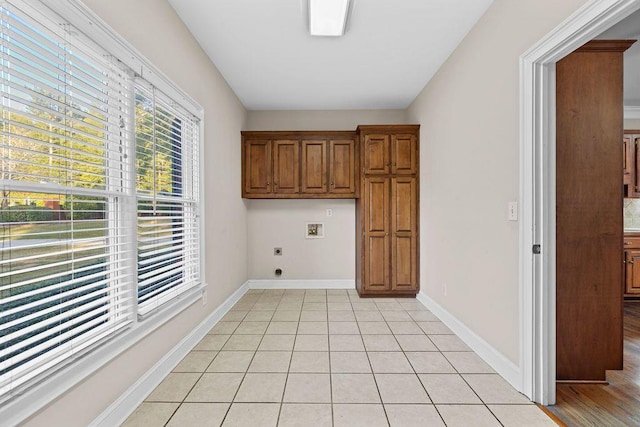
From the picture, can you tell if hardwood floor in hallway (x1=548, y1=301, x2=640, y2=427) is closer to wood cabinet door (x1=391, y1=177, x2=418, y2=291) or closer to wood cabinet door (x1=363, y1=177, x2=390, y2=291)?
wood cabinet door (x1=391, y1=177, x2=418, y2=291)

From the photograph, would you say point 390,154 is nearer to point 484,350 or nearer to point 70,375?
point 484,350

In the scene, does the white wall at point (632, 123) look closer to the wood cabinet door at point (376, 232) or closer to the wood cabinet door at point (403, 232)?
the wood cabinet door at point (403, 232)

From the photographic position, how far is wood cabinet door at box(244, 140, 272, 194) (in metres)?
4.32

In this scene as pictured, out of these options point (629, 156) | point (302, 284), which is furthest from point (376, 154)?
point (629, 156)

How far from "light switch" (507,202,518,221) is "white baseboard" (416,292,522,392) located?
0.96 meters

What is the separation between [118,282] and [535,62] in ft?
9.09

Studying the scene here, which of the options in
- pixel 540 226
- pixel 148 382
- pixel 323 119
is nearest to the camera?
pixel 540 226

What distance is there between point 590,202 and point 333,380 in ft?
6.83

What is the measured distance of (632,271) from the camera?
3.85 metres

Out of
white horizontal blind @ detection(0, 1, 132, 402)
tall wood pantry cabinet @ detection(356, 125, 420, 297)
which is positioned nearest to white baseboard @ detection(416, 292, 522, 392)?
tall wood pantry cabinet @ detection(356, 125, 420, 297)

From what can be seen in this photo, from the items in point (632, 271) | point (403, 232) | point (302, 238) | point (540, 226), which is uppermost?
point (540, 226)

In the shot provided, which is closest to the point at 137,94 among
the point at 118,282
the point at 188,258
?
the point at 118,282

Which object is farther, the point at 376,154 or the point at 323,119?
the point at 323,119

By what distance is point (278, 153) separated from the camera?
4324 millimetres
